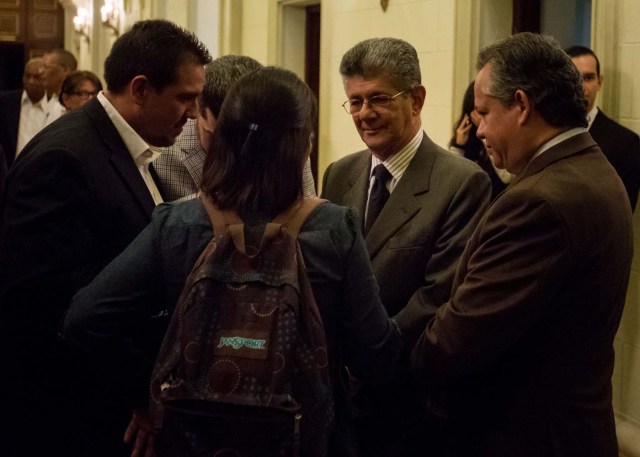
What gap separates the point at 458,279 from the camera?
2.26m

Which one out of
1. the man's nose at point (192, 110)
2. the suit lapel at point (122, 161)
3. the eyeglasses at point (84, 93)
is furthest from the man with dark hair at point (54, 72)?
the suit lapel at point (122, 161)

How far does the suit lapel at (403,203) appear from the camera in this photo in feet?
8.70

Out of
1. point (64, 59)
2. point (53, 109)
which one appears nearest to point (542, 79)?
point (53, 109)

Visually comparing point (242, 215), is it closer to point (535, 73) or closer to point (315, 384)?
point (315, 384)

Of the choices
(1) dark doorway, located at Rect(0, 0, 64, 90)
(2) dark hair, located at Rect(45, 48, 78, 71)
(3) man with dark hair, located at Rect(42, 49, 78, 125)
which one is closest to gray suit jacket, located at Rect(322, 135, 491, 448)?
(3) man with dark hair, located at Rect(42, 49, 78, 125)

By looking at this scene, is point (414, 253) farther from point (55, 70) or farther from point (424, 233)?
point (55, 70)

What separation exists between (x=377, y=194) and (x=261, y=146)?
94 cm

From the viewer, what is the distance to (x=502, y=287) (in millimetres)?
2084

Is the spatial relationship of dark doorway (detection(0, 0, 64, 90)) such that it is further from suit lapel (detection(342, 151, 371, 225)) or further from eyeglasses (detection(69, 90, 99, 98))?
suit lapel (detection(342, 151, 371, 225))

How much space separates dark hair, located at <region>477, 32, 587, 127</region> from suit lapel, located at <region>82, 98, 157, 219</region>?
35.7 inches

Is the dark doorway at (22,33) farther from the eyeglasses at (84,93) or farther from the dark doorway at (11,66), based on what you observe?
the eyeglasses at (84,93)

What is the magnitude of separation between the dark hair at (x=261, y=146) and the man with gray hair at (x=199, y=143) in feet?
2.66

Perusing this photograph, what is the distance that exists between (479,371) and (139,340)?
82 cm

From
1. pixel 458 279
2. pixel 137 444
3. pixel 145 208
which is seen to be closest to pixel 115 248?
pixel 145 208
